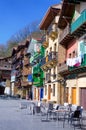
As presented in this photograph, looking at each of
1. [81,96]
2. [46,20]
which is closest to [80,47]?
[81,96]

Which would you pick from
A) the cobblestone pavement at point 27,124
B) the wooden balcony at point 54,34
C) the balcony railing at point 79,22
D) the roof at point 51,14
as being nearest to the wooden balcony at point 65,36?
the balcony railing at point 79,22

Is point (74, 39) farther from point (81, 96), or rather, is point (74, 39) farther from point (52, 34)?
point (52, 34)

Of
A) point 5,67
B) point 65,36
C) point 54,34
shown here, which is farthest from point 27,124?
point 5,67

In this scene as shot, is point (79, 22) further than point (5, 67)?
No

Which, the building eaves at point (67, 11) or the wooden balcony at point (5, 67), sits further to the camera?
the wooden balcony at point (5, 67)

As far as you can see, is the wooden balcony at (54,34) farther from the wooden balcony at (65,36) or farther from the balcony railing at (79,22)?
the balcony railing at (79,22)

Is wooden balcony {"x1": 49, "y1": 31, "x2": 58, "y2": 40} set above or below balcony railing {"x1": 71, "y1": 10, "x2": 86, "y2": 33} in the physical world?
above

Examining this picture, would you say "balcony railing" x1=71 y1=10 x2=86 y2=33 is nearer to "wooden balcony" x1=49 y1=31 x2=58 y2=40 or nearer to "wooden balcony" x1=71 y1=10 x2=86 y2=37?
"wooden balcony" x1=71 y1=10 x2=86 y2=37

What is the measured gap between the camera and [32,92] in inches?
2613

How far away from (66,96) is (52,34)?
8.49 metres

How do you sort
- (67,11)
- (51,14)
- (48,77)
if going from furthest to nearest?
(48,77) → (51,14) → (67,11)

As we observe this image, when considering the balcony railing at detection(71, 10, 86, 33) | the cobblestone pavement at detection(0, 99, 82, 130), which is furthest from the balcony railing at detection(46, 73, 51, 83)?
the cobblestone pavement at detection(0, 99, 82, 130)

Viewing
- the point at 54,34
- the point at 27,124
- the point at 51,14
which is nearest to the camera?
the point at 27,124

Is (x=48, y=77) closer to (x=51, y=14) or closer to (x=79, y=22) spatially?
(x=51, y=14)
